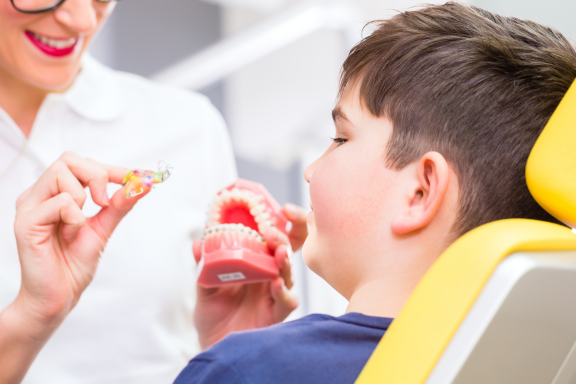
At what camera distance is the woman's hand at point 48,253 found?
2.87 ft

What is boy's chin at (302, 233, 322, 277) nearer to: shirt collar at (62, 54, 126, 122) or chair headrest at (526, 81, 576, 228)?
chair headrest at (526, 81, 576, 228)

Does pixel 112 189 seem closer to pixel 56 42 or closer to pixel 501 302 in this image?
pixel 56 42

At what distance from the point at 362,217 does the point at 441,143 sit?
15cm

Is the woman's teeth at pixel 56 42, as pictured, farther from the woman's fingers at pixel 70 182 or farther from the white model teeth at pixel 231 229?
the white model teeth at pixel 231 229

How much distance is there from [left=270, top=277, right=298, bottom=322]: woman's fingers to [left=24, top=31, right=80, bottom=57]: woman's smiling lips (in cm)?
66

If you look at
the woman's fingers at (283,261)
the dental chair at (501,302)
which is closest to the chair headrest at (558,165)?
the dental chair at (501,302)

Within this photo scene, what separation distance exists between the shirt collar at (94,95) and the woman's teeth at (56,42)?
0.18 metres

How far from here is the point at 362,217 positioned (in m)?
0.76

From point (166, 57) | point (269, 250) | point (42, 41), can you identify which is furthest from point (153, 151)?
point (166, 57)

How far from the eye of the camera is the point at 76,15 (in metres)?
1.05

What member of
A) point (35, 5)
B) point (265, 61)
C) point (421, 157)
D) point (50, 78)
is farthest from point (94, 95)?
point (265, 61)

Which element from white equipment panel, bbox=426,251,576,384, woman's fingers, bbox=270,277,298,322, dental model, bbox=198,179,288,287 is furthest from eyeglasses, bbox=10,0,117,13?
white equipment panel, bbox=426,251,576,384

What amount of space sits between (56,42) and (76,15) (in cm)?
8

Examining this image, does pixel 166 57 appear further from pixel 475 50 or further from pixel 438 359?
pixel 438 359
